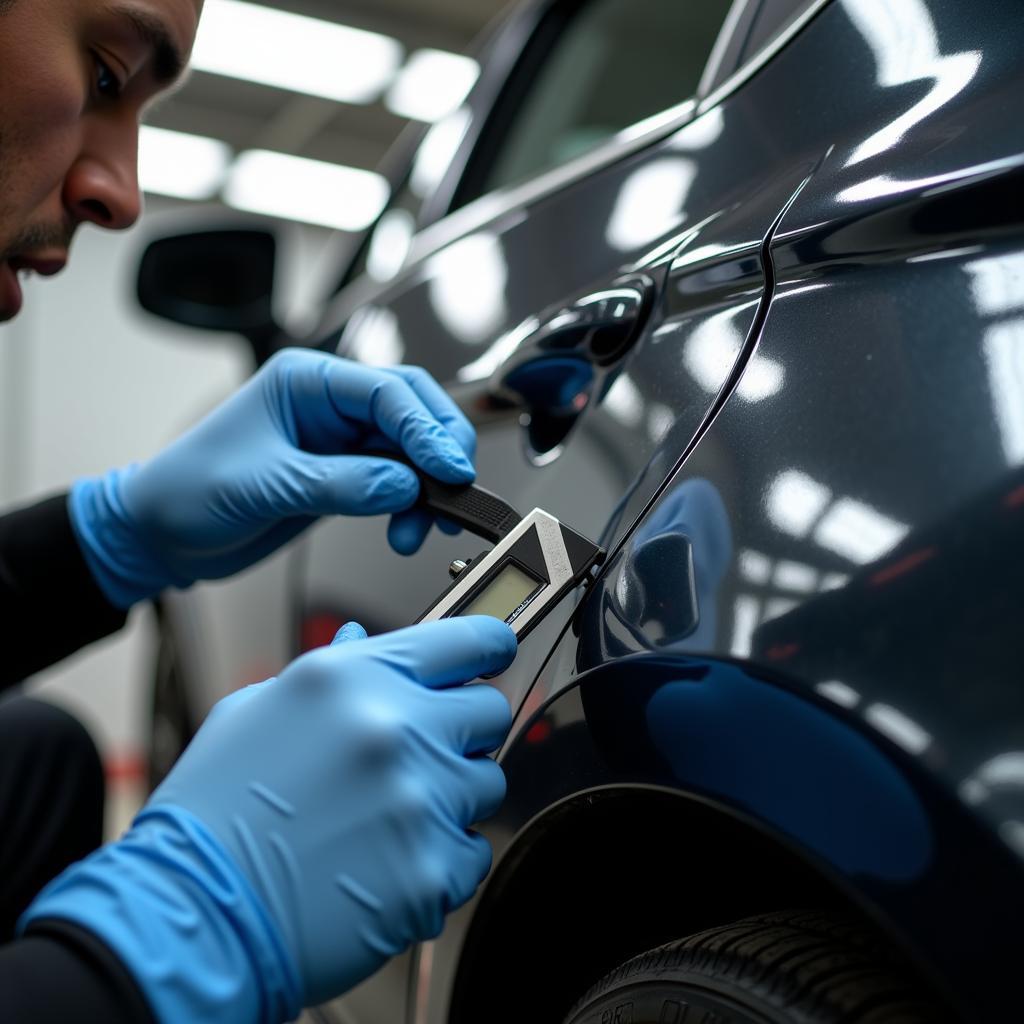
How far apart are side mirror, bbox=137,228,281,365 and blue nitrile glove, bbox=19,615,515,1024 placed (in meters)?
1.12

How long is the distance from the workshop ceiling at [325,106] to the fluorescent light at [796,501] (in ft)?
15.6

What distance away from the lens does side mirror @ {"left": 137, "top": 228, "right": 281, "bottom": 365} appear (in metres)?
1.60

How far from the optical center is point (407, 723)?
633 mm

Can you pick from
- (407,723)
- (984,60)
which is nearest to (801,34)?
A: (984,60)

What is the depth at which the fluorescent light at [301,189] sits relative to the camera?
6410 millimetres

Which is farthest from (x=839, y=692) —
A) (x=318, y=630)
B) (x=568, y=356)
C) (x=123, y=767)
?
(x=123, y=767)

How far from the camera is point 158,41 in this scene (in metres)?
1.01

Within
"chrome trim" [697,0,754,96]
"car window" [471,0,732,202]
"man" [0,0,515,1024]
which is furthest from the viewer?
"car window" [471,0,732,202]

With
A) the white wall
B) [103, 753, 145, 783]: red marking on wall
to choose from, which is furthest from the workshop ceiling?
[103, 753, 145, 783]: red marking on wall

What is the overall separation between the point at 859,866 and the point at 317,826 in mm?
325

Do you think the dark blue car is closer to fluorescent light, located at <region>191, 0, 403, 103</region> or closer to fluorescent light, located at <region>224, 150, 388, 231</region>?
fluorescent light, located at <region>191, 0, 403, 103</region>

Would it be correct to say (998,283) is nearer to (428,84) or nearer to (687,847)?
(687,847)

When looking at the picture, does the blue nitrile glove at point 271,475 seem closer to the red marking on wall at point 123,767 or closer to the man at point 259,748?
the man at point 259,748

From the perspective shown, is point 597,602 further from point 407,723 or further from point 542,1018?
point 542,1018
